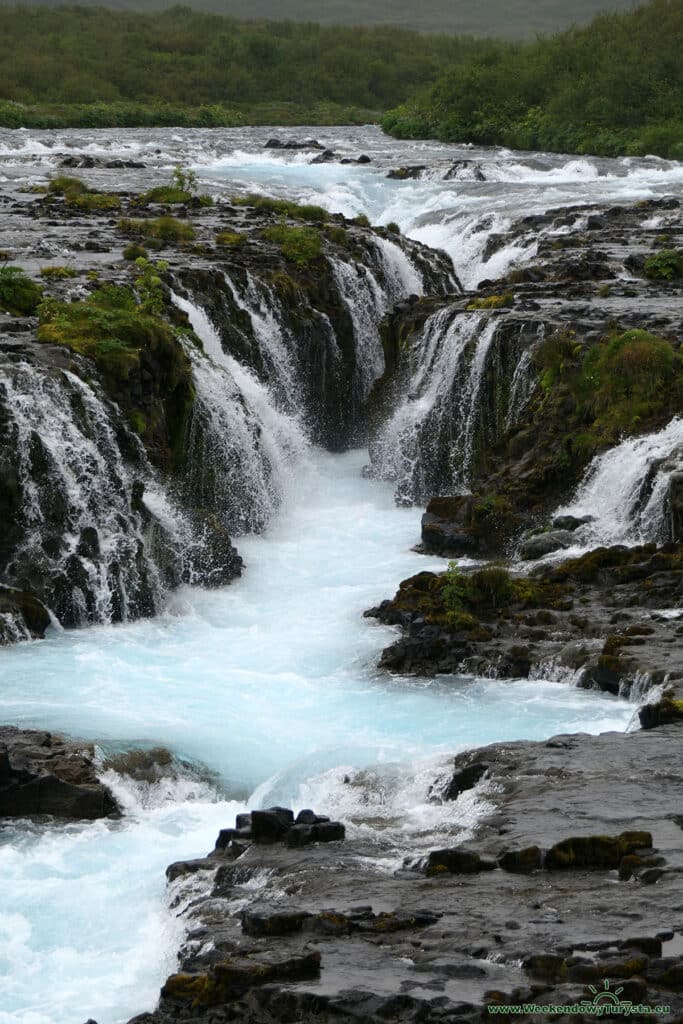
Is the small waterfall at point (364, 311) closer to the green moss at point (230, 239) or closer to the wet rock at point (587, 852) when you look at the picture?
the green moss at point (230, 239)

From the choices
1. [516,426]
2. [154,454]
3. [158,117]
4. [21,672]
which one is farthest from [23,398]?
[158,117]

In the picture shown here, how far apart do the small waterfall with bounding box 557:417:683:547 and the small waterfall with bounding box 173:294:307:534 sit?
5477 millimetres

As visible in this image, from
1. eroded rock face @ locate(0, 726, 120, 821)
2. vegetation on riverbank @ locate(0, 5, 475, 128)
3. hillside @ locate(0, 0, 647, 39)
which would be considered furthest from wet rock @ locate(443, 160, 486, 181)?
hillside @ locate(0, 0, 647, 39)

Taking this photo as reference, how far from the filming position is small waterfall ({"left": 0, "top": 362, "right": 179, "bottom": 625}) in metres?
20.9

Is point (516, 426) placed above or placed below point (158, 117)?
below

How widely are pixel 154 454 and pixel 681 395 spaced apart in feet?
28.1

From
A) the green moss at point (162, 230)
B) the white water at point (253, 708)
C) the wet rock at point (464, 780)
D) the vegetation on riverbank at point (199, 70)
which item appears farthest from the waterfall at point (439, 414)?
the vegetation on riverbank at point (199, 70)

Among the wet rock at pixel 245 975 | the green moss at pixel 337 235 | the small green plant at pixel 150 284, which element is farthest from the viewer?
the green moss at pixel 337 235

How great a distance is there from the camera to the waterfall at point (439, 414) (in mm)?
27188

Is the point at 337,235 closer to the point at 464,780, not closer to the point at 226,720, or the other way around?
the point at 226,720

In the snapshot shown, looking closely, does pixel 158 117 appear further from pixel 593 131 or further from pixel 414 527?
pixel 414 527

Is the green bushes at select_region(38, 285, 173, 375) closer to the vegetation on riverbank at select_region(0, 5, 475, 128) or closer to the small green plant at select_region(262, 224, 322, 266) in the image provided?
the small green plant at select_region(262, 224, 322, 266)

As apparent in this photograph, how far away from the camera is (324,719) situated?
17.5 m

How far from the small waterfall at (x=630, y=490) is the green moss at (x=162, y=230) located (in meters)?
13.7
